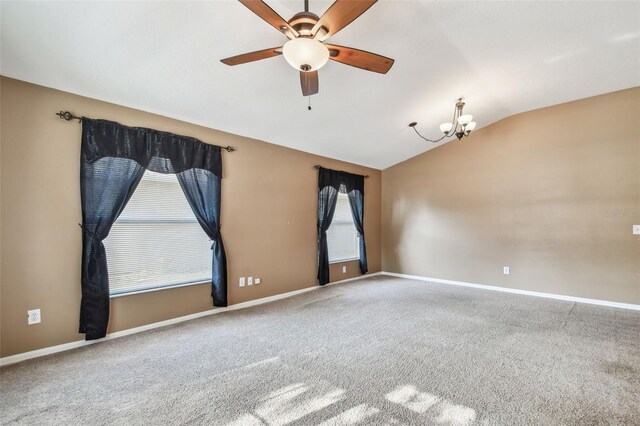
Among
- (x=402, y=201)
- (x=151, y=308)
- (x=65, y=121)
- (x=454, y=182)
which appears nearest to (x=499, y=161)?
(x=454, y=182)

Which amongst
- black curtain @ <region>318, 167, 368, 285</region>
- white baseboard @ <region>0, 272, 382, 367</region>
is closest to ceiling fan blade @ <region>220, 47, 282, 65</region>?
white baseboard @ <region>0, 272, 382, 367</region>

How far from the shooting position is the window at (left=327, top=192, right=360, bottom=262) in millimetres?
5555

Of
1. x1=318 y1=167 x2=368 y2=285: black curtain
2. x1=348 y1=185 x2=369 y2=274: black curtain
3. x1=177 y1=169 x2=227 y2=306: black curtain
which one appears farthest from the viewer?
x1=348 y1=185 x2=369 y2=274: black curtain

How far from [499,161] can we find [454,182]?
2.68 feet

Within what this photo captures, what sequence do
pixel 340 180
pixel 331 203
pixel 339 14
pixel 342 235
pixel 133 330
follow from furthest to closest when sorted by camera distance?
pixel 342 235 → pixel 340 180 → pixel 331 203 → pixel 133 330 → pixel 339 14

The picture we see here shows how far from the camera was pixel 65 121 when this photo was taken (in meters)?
2.78

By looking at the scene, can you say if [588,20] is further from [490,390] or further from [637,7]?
[490,390]

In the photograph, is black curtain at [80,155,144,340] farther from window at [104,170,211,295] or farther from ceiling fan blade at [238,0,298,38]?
ceiling fan blade at [238,0,298,38]

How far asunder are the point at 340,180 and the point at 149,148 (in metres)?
3.29

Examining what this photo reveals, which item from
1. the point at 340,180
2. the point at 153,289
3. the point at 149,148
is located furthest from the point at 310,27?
the point at 340,180

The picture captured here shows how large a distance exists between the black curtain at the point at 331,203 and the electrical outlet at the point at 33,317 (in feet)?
11.7

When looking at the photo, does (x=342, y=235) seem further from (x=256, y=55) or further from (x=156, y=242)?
(x=256, y=55)

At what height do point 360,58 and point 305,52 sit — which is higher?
point 360,58

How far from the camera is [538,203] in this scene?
4711mm
